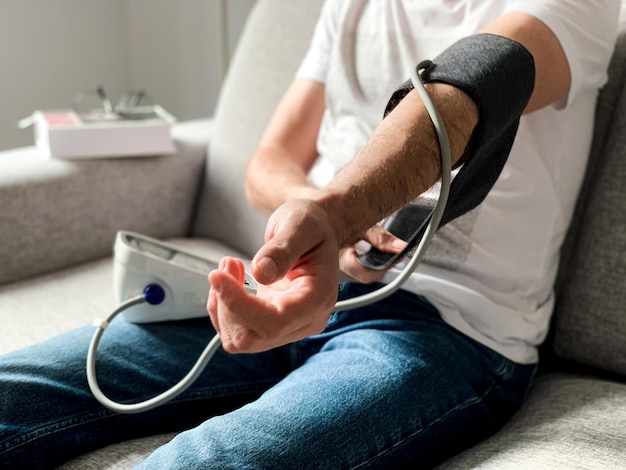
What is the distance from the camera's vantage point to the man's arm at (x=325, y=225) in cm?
53

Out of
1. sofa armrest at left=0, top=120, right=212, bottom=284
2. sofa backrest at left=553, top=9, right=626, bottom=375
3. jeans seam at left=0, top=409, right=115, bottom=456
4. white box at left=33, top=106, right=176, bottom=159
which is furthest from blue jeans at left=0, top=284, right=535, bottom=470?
white box at left=33, top=106, right=176, bottom=159

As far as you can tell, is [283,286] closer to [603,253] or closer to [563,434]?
[563,434]

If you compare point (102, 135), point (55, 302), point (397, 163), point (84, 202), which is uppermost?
point (397, 163)

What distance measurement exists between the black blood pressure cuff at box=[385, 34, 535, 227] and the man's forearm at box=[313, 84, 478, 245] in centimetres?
1

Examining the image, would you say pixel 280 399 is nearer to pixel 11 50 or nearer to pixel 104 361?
pixel 104 361

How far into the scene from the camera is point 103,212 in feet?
4.33

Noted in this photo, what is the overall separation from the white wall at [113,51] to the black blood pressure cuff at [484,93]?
1258mm

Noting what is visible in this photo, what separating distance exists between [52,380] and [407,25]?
620 mm

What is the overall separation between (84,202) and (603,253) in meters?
0.85

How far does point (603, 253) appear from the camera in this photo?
38.2 inches

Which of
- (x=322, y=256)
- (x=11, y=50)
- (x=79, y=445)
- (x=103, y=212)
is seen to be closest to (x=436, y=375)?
(x=322, y=256)

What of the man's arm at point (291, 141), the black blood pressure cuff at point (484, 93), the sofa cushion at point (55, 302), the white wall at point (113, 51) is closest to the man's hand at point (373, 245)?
the black blood pressure cuff at point (484, 93)

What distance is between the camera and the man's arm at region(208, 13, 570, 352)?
1.75ft

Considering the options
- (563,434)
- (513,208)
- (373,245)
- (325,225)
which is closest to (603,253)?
(513,208)
